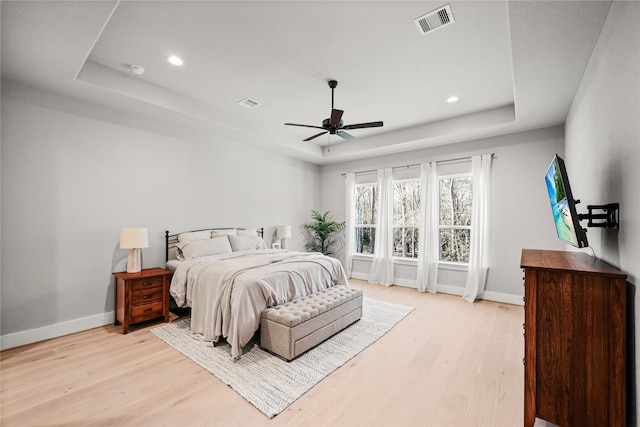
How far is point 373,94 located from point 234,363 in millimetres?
3514

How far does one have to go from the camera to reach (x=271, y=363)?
2586 millimetres

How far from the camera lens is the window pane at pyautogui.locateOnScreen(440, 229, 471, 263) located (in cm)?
496

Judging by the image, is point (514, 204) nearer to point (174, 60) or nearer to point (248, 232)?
point (248, 232)

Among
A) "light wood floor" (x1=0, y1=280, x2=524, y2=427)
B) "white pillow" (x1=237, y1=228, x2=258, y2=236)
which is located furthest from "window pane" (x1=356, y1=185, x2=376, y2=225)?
"light wood floor" (x1=0, y1=280, x2=524, y2=427)

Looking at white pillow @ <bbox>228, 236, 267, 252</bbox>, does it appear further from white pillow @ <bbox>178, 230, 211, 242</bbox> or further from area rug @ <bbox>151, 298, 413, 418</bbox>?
area rug @ <bbox>151, 298, 413, 418</bbox>

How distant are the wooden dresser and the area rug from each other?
1.54 meters

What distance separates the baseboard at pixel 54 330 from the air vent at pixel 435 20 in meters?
4.70

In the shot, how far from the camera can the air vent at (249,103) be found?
3.85 metres

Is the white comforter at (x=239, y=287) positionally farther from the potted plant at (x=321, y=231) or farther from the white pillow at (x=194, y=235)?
the potted plant at (x=321, y=231)

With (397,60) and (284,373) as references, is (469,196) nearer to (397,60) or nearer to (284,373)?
(397,60)

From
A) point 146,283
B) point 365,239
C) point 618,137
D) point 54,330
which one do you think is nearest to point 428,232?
point 365,239

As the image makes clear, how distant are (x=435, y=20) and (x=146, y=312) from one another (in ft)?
14.1

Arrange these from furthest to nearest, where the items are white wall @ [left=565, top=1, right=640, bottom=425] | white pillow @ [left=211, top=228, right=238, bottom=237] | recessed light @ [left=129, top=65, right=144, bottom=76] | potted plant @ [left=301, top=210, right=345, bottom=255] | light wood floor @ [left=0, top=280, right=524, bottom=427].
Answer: potted plant @ [left=301, top=210, right=345, bottom=255]
white pillow @ [left=211, top=228, right=238, bottom=237]
recessed light @ [left=129, top=65, right=144, bottom=76]
light wood floor @ [left=0, top=280, right=524, bottom=427]
white wall @ [left=565, top=1, right=640, bottom=425]

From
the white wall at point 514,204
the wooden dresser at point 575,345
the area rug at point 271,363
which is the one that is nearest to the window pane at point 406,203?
the white wall at point 514,204
